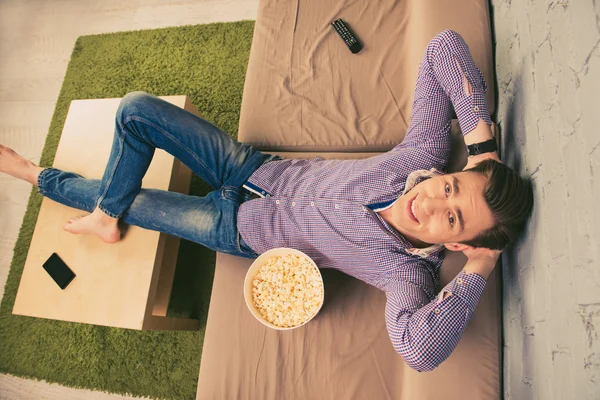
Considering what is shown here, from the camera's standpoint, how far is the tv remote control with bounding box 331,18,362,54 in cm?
168

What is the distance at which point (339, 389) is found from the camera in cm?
134

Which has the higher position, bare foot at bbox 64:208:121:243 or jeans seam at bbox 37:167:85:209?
jeans seam at bbox 37:167:85:209

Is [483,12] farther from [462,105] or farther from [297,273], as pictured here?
[297,273]

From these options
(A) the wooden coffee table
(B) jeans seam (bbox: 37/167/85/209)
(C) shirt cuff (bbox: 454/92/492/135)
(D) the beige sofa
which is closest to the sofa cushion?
(D) the beige sofa

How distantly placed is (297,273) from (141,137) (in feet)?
2.78

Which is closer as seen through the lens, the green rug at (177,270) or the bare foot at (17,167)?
the bare foot at (17,167)

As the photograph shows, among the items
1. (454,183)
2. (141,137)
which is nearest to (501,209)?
(454,183)

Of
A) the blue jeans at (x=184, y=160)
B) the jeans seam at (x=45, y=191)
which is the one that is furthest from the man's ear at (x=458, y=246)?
the jeans seam at (x=45, y=191)

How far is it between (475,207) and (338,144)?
2.25 ft

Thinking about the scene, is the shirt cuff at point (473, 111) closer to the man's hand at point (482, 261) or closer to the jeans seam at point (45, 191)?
the man's hand at point (482, 261)

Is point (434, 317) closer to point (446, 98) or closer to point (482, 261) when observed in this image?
point (482, 261)

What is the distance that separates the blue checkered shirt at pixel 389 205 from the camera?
1181 mm

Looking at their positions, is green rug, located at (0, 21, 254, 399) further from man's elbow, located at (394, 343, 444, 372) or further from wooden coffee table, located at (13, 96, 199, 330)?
man's elbow, located at (394, 343, 444, 372)

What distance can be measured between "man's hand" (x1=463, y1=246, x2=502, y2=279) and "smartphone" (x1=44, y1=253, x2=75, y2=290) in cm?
156
